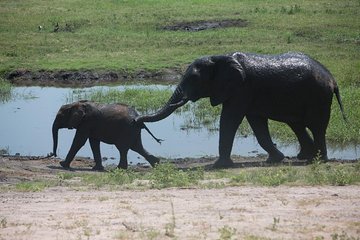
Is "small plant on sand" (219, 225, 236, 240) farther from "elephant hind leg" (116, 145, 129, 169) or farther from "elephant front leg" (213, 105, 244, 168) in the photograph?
"elephant hind leg" (116, 145, 129, 169)

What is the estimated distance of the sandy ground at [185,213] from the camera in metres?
9.36

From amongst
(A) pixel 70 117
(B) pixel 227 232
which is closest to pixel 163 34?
(A) pixel 70 117

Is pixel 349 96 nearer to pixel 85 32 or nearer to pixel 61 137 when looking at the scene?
pixel 61 137

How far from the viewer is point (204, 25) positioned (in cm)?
3494

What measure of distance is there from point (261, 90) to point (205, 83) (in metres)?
0.96

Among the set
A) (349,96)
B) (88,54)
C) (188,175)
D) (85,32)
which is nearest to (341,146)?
(349,96)

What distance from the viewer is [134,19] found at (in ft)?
120

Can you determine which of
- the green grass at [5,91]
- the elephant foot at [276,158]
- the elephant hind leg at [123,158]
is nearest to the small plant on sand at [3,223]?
the elephant hind leg at [123,158]

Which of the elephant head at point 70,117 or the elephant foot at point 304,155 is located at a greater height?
the elephant head at point 70,117

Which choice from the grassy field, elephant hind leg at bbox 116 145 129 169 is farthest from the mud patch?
elephant hind leg at bbox 116 145 129 169

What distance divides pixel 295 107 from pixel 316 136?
63cm

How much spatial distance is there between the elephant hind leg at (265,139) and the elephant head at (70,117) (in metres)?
2.97

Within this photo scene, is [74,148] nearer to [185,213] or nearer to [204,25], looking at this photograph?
[185,213]

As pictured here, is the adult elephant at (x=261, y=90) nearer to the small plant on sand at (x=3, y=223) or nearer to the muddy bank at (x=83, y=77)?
the small plant on sand at (x=3, y=223)
